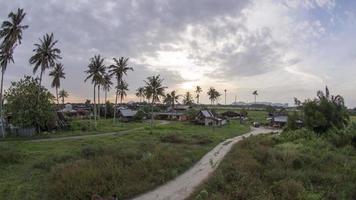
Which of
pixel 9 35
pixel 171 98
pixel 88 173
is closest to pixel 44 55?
pixel 9 35

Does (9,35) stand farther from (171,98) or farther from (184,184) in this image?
(171,98)

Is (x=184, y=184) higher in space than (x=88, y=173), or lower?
lower

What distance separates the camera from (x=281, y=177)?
101ft

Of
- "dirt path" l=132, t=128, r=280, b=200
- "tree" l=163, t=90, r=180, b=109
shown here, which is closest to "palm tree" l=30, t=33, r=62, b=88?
"dirt path" l=132, t=128, r=280, b=200

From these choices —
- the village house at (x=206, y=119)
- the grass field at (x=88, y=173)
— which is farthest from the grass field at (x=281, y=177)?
the village house at (x=206, y=119)

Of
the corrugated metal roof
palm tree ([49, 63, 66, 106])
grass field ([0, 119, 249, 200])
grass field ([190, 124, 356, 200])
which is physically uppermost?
palm tree ([49, 63, 66, 106])

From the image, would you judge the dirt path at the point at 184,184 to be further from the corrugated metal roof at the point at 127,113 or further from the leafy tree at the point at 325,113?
the corrugated metal roof at the point at 127,113

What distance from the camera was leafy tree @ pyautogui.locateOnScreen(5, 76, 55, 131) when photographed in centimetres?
6272

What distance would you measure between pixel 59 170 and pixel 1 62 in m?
38.5

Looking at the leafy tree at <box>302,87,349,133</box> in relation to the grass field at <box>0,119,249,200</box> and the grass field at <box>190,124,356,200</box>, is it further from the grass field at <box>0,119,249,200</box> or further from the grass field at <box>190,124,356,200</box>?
the grass field at <box>0,119,249,200</box>

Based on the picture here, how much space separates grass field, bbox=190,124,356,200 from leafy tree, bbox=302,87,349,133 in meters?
15.9

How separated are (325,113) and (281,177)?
3716cm

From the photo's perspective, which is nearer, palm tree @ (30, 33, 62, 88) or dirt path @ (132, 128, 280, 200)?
dirt path @ (132, 128, 280, 200)

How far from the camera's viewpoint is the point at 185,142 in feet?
172
